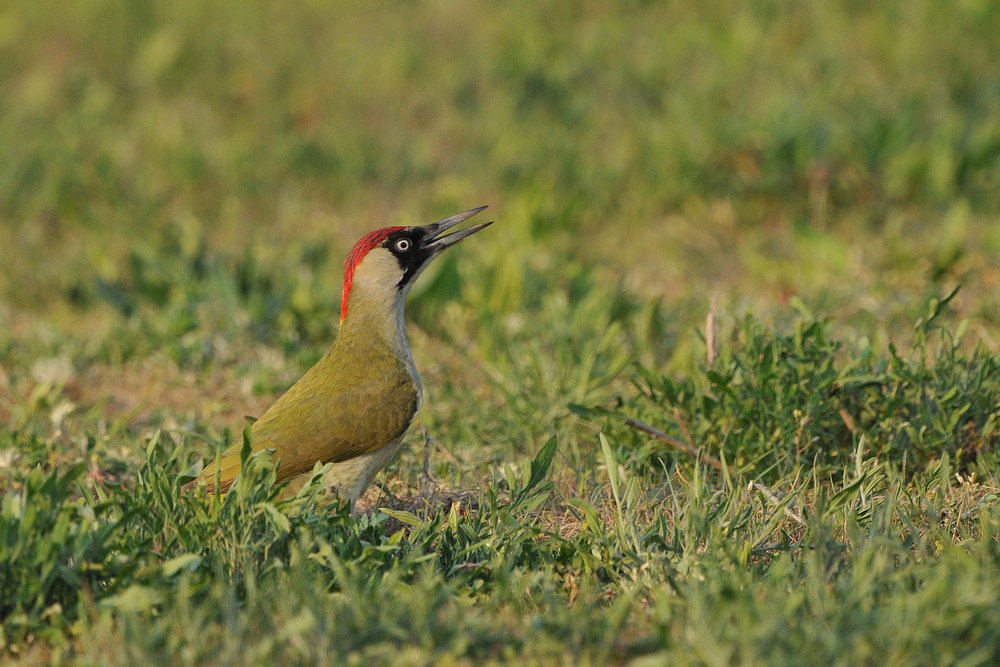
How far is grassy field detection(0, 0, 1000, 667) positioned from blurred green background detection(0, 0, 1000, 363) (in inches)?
1.1

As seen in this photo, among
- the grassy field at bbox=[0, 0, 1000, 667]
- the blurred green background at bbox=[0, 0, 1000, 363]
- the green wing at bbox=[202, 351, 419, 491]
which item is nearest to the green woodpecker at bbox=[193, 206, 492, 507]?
the green wing at bbox=[202, 351, 419, 491]

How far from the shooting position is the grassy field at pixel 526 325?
2.67m

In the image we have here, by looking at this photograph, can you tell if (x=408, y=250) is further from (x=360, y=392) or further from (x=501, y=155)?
(x=501, y=155)

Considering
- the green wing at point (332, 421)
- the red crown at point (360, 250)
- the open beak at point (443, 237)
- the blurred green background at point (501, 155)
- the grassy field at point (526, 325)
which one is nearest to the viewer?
the grassy field at point (526, 325)

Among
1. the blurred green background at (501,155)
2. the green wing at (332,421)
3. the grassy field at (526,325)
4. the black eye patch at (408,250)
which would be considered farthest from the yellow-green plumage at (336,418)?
the blurred green background at (501,155)

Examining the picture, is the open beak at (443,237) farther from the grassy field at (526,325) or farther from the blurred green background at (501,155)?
the blurred green background at (501,155)

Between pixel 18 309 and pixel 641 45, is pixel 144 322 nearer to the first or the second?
pixel 18 309

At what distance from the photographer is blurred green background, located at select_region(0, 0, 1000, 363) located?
19.5ft

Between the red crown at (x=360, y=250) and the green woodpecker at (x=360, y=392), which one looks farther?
the red crown at (x=360, y=250)

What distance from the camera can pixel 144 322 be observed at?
5.53 metres

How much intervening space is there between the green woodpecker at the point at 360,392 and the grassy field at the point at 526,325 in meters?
0.21

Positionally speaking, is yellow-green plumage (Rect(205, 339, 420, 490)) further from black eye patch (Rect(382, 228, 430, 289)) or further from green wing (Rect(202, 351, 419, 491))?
black eye patch (Rect(382, 228, 430, 289))

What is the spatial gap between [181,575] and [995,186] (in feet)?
19.2

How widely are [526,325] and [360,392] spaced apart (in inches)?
68.7
